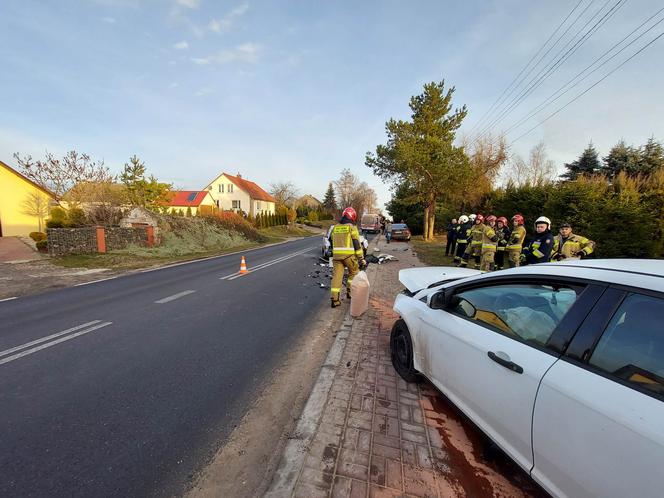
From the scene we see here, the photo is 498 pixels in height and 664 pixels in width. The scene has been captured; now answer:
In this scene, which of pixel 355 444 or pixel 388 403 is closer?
pixel 355 444

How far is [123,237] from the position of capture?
1523cm

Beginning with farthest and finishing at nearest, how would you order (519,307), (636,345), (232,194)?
(232,194), (519,307), (636,345)

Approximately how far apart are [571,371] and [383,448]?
143 cm

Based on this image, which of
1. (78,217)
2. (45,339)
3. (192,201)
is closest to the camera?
(45,339)

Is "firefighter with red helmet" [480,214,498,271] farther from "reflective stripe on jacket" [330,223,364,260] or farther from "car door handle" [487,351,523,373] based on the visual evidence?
"car door handle" [487,351,523,373]

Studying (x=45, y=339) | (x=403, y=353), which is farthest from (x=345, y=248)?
(x=45, y=339)

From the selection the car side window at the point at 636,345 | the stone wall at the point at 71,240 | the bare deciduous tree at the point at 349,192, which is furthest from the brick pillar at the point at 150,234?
the bare deciduous tree at the point at 349,192

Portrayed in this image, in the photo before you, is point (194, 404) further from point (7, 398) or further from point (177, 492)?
point (7, 398)

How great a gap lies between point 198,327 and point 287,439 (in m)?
3.09

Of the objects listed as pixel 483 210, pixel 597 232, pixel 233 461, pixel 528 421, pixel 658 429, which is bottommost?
pixel 233 461

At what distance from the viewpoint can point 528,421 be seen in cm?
163

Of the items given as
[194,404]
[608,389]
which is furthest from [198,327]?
[608,389]

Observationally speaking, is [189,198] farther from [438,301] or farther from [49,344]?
[438,301]

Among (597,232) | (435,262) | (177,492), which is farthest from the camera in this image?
(435,262)
